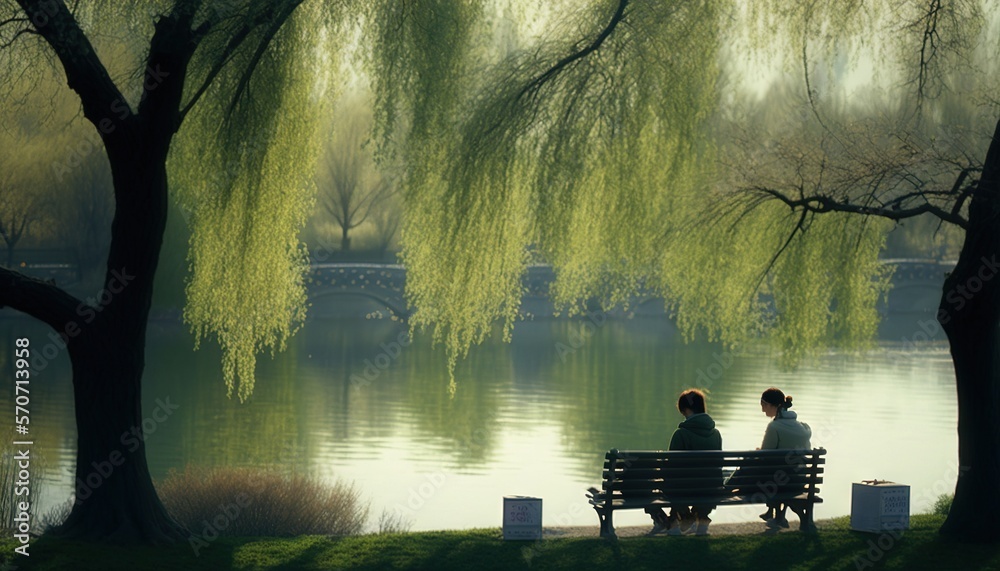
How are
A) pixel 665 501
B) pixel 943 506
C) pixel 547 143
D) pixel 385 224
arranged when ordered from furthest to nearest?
1. pixel 385 224
2. pixel 943 506
3. pixel 547 143
4. pixel 665 501

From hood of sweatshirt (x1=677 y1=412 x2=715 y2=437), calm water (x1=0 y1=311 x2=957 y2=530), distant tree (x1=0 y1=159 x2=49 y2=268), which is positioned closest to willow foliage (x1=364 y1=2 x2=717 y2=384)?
hood of sweatshirt (x1=677 y1=412 x2=715 y2=437)

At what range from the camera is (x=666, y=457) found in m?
9.09

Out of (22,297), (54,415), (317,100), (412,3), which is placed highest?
(412,3)

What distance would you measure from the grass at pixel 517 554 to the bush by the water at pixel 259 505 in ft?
10.4

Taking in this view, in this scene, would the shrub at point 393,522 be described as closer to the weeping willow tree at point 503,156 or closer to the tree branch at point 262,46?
the weeping willow tree at point 503,156

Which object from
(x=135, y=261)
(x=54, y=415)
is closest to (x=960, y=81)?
(x=135, y=261)

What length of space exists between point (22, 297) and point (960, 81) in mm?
11729

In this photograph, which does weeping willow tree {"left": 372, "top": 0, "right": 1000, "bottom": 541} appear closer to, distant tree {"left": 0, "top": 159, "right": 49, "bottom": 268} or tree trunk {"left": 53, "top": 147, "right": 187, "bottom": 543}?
tree trunk {"left": 53, "top": 147, "right": 187, "bottom": 543}

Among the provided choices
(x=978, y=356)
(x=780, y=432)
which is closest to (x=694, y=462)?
(x=780, y=432)

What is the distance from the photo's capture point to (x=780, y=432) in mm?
10008

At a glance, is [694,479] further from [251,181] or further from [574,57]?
[251,181]

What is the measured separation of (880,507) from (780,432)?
93cm

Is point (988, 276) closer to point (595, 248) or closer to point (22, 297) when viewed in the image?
point (595, 248)

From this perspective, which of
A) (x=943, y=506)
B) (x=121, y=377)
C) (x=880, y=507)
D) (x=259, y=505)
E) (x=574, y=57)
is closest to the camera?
(x=121, y=377)
